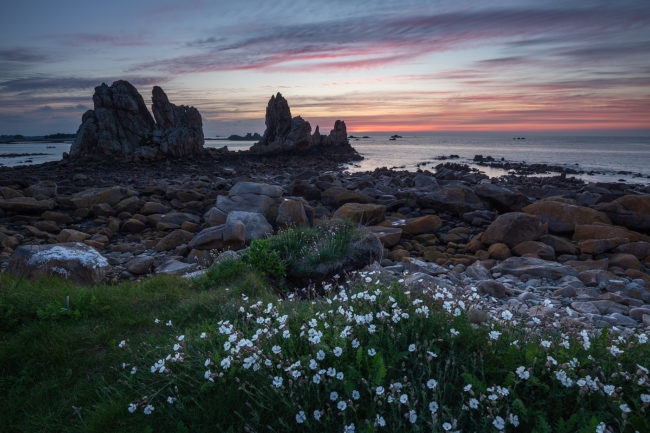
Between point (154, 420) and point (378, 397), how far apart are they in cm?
216

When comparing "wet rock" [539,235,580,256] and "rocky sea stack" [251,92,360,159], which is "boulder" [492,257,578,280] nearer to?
"wet rock" [539,235,580,256]

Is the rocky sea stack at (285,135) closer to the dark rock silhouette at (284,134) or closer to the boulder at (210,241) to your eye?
the dark rock silhouette at (284,134)

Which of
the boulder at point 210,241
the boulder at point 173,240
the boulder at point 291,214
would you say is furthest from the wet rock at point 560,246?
the boulder at point 173,240

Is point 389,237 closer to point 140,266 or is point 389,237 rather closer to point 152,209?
point 140,266

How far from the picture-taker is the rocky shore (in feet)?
28.0

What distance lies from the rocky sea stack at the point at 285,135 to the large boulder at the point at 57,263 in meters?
61.7

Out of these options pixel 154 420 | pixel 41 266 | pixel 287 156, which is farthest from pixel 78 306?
pixel 287 156

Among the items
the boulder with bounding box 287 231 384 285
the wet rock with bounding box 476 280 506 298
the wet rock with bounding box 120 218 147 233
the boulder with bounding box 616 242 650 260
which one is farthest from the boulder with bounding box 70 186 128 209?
the boulder with bounding box 616 242 650 260

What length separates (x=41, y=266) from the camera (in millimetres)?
8336

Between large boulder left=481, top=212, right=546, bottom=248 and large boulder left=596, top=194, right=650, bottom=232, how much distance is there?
17.9ft

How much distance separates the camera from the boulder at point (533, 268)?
10.0 meters

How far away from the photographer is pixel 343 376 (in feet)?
10.2

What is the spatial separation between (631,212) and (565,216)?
11.1 ft

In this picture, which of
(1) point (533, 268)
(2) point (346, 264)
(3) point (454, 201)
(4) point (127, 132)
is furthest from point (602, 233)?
(4) point (127, 132)
